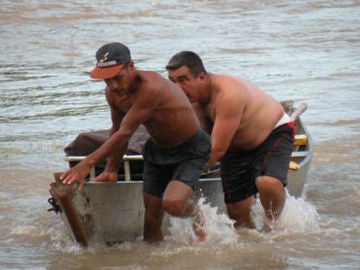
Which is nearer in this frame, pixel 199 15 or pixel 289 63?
pixel 289 63

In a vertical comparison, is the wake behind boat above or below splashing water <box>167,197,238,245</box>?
above

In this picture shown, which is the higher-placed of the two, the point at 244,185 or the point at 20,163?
the point at 244,185

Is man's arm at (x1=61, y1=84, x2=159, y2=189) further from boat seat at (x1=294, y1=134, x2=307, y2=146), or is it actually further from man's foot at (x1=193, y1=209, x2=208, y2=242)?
boat seat at (x1=294, y1=134, x2=307, y2=146)

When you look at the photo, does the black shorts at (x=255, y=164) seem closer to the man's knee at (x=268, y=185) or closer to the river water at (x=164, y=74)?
the man's knee at (x=268, y=185)

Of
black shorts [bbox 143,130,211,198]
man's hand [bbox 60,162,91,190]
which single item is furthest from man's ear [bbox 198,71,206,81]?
man's hand [bbox 60,162,91,190]

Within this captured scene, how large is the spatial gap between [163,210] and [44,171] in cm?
430

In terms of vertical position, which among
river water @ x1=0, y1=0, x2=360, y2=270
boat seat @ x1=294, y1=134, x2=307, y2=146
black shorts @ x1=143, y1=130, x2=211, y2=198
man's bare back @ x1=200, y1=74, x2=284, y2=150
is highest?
man's bare back @ x1=200, y1=74, x2=284, y2=150

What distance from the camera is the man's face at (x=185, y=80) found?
773 centimetres

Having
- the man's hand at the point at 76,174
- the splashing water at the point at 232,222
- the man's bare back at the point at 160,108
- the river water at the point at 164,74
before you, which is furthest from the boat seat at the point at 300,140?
the man's hand at the point at 76,174

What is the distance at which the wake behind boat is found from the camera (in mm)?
7836

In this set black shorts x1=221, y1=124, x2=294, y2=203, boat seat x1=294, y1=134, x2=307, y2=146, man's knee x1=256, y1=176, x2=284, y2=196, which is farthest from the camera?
boat seat x1=294, y1=134, x2=307, y2=146

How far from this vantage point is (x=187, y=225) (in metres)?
8.30

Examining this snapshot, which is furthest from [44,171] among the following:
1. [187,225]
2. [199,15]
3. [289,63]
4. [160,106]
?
[199,15]

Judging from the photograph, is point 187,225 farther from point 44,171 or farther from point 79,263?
point 44,171
